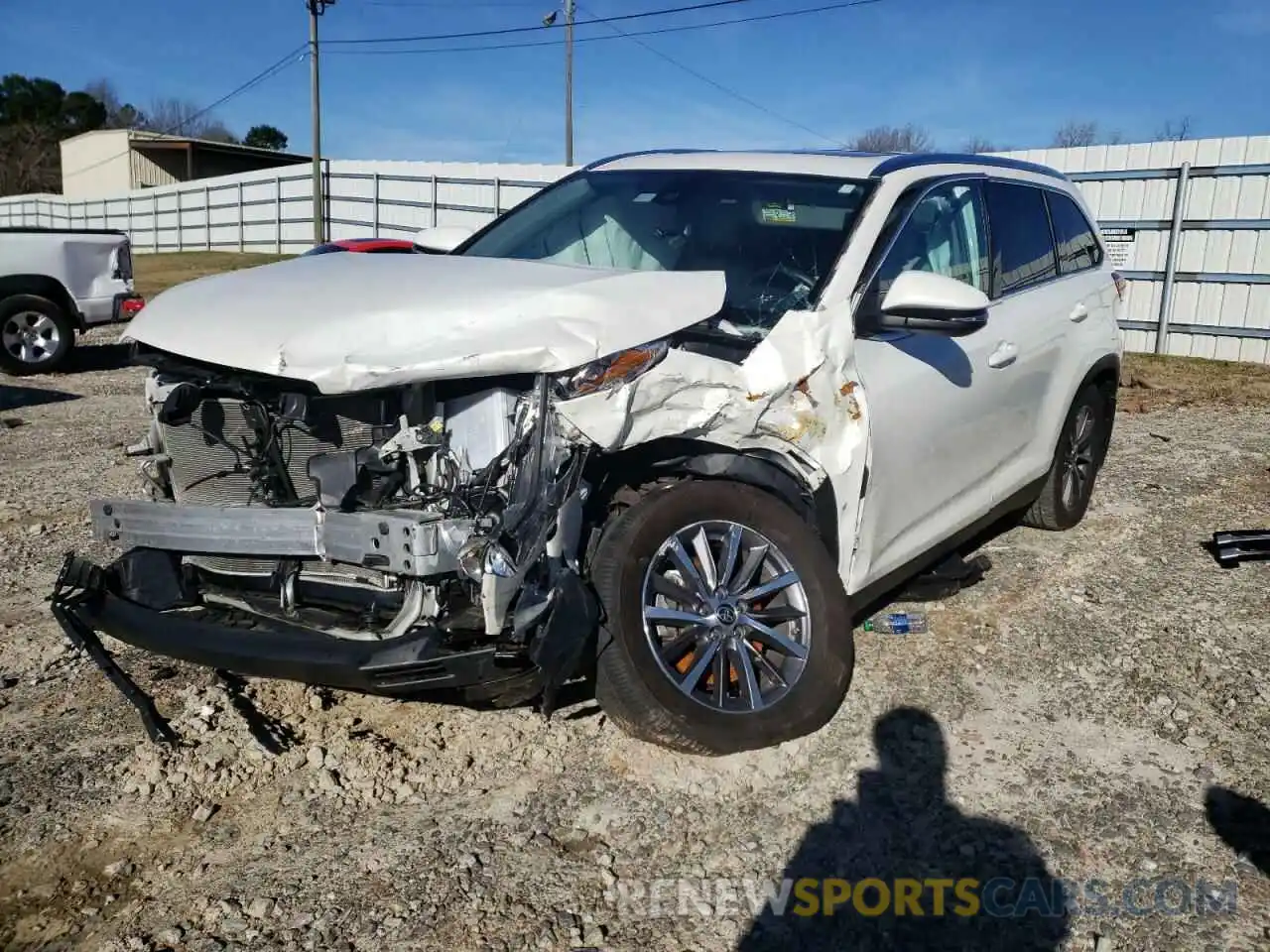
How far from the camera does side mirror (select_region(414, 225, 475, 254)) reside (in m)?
4.80

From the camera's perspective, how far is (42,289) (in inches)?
415

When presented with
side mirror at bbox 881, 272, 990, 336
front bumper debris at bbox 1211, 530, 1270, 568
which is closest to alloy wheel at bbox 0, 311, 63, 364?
side mirror at bbox 881, 272, 990, 336

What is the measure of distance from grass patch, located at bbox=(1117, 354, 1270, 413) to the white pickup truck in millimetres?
9911

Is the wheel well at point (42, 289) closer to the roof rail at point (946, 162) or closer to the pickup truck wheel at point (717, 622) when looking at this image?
the roof rail at point (946, 162)

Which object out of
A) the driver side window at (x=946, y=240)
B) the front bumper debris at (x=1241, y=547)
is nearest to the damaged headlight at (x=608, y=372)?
the driver side window at (x=946, y=240)

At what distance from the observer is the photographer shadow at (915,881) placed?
8.39 feet

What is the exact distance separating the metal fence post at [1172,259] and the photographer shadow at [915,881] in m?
11.3

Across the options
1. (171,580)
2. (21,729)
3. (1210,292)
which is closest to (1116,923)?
(171,580)

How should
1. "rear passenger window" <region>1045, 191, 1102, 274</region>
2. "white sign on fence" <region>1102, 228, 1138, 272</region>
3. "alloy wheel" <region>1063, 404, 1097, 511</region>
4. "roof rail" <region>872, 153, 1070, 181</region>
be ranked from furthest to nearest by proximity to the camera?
"white sign on fence" <region>1102, 228, 1138, 272</region> → "alloy wheel" <region>1063, 404, 1097, 511</region> → "rear passenger window" <region>1045, 191, 1102, 274</region> → "roof rail" <region>872, 153, 1070, 181</region>

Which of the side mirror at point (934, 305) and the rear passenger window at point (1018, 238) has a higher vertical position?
the rear passenger window at point (1018, 238)

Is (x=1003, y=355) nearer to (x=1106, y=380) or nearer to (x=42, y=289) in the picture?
(x=1106, y=380)

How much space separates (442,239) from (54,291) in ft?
24.8

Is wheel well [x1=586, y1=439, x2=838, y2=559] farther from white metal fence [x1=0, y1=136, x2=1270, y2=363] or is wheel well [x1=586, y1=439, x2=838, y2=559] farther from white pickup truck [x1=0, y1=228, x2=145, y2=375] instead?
white metal fence [x1=0, y1=136, x2=1270, y2=363]

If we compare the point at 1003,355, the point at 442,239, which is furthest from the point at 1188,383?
the point at 442,239
